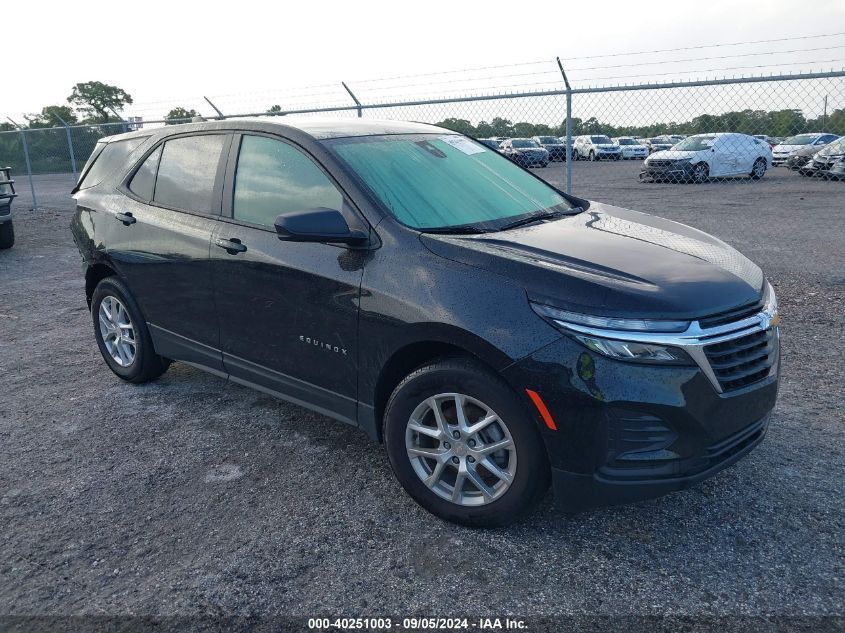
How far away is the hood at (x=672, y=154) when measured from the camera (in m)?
17.2

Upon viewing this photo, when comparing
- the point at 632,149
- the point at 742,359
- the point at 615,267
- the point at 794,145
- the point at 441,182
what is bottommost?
the point at 632,149

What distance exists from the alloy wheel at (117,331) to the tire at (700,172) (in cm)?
1568

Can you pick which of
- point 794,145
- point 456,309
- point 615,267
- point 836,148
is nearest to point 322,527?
point 456,309

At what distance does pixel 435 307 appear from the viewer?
289 centimetres

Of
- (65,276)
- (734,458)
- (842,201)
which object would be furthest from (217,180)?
(842,201)

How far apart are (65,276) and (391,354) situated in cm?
734

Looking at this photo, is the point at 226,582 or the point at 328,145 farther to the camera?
the point at 328,145

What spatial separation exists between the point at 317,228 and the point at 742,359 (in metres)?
1.83

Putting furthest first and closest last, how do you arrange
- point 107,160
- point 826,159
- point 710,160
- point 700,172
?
point 826,159, point 700,172, point 710,160, point 107,160

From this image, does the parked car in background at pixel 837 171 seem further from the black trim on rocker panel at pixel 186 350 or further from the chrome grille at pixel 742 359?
the black trim on rocker panel at pixel 186 350

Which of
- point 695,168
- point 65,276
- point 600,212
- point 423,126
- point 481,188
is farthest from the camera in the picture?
point 695,168

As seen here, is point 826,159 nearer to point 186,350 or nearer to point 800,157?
point 800,157

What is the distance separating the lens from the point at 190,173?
416cm

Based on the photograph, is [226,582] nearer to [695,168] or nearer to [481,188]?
[481,188]
